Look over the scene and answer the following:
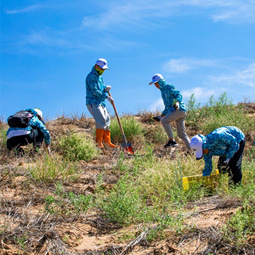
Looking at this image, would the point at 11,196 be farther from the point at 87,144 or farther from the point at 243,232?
the point at 243,232

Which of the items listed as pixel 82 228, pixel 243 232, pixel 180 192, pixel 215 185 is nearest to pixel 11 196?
pixel 82 228

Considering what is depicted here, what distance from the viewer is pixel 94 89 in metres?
9.38

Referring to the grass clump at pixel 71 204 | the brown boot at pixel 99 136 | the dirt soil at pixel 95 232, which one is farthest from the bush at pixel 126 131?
the grass clump at pixel 71 204

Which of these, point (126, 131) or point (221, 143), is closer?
point (221, 143)

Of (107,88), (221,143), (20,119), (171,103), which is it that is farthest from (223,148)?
(20,119)

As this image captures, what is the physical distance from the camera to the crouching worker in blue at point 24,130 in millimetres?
8336

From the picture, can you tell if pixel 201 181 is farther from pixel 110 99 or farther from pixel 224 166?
pixel 110 99

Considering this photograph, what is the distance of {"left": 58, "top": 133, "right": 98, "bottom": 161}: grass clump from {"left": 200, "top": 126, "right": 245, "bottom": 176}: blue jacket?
3.43m

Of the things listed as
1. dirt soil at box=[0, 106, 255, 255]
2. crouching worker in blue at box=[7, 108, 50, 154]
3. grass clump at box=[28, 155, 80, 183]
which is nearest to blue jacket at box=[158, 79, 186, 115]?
crouching worker in blue at box=[7, 108, 50, 154]

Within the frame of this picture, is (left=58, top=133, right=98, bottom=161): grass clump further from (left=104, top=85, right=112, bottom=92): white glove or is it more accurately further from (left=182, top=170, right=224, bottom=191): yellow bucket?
(left=182, top=170, right=224, bottom=191): yellow bucket

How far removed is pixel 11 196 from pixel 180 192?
265 centimetres

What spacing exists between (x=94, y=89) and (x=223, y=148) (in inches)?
171

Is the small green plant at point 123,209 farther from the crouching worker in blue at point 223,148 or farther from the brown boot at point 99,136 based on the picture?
the brown boot at point 99,136

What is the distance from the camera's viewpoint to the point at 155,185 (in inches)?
234
